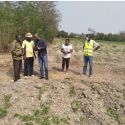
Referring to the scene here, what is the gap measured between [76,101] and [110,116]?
1064 mm

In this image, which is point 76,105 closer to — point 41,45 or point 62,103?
point 62,103

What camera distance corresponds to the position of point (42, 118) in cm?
898

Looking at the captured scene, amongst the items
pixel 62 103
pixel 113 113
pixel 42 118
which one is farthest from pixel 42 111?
pixel 113 113

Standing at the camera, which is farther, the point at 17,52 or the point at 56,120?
the point at 17,52

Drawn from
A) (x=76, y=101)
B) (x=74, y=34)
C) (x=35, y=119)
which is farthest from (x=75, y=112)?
(x=74, y=34)

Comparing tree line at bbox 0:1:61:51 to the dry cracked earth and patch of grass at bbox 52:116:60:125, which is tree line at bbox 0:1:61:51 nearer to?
the dry cracked earth

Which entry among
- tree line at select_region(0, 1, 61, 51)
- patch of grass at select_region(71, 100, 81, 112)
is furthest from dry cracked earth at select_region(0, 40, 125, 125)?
tree line at select_region(0, 1, 61, 51)

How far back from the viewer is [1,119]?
8.98 m

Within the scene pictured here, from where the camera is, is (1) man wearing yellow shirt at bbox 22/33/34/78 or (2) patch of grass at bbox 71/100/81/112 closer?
(2) patch of grass at bbox 71/100/81/112

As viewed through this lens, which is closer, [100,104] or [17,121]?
[17,121]

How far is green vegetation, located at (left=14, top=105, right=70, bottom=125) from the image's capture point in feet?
29.0

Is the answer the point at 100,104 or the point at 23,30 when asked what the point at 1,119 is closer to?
the point at 100,104

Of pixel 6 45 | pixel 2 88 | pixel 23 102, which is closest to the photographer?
pixel 23 102

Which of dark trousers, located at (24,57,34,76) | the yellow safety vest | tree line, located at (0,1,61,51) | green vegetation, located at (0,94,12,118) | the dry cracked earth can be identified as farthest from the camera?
tree line, located at (0,1,61,51)
